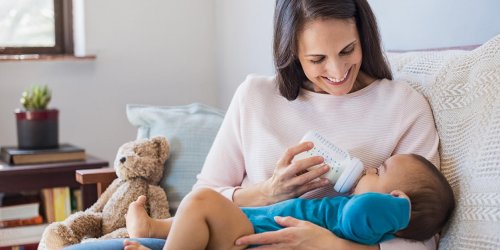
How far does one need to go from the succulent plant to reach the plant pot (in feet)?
0.11

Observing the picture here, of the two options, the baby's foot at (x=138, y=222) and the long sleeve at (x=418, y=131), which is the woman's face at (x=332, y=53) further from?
the baby's foot at (x=138, y=222)

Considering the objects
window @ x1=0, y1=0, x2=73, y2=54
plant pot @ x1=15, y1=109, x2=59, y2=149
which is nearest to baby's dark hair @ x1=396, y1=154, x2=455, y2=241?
plant pot @ x1=15, y1=109, x2=59, y2=149

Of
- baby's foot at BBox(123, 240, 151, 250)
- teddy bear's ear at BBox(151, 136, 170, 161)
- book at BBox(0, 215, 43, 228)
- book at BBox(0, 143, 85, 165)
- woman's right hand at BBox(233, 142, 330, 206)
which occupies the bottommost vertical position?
book at BBox(0, 215, 43, 228)

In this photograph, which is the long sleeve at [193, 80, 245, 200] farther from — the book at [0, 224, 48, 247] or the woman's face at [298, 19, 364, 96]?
the book at [0, 224, 48, 247]

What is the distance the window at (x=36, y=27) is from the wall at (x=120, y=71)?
15cm

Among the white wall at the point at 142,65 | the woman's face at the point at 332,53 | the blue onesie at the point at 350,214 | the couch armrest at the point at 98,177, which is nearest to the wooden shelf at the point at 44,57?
the white wall at the point at 142,65

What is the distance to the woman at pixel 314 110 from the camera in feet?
5.39

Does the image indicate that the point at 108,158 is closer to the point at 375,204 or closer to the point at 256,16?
the point at 256,16

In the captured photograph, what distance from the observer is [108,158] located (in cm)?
328

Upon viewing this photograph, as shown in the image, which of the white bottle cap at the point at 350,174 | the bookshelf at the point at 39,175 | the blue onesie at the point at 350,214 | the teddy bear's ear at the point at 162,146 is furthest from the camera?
the bookshelf at the point at 39,175

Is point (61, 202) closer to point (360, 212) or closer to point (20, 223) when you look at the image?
point (20, 223)

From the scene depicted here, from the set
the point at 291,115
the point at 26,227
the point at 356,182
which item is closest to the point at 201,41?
the point at 26,227

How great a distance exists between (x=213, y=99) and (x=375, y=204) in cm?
214

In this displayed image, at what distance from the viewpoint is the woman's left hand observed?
1.44 m
